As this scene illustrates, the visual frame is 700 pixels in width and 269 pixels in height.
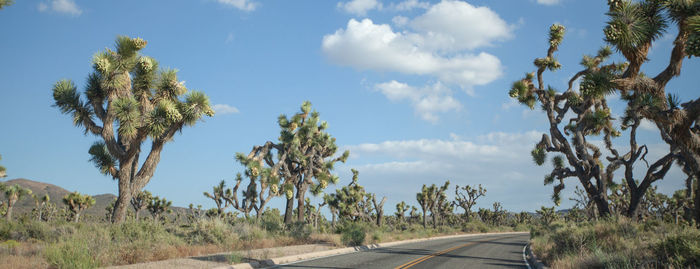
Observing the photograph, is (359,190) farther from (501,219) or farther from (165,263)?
(501,219)

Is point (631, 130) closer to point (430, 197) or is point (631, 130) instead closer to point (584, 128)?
point (584, 128)

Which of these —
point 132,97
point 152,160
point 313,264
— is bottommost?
point 313,264

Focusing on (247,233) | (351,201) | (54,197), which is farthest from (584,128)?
(54,197)

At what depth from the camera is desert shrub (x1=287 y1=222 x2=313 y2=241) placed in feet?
74.0

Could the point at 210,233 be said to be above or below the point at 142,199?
below

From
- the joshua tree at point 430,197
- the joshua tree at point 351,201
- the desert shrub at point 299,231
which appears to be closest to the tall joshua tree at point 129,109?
the desert shrub at point 299,231

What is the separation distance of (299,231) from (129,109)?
11.4 meters

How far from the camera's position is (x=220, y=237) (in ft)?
57.4

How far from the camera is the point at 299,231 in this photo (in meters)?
23.2

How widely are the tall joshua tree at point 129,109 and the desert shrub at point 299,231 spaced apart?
8.73 metres

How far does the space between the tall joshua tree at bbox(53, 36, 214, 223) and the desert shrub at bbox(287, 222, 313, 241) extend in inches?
344

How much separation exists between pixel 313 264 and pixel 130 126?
8.40 m

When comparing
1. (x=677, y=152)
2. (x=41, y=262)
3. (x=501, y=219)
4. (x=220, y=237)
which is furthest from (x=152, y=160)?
(x=501, y=219)

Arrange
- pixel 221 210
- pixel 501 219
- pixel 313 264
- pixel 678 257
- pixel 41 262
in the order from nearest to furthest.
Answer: pixel 678 257
pixel 41 262
pixel 313 264
pixel 221 210
pixel 501 219
